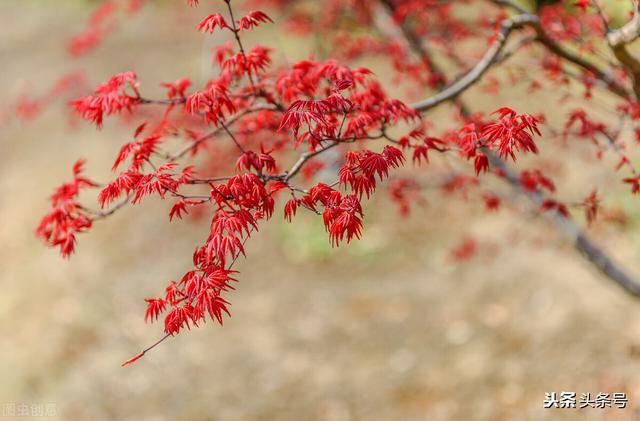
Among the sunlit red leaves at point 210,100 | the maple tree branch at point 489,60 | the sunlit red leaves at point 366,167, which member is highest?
the maple tree branch at point 489,60

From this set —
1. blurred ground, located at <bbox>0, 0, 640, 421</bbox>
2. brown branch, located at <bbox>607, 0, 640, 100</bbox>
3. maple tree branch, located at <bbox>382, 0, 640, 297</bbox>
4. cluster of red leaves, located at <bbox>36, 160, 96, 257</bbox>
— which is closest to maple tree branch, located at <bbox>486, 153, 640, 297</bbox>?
maple tree branch, located at <bbox>382, 0, 640, 297</bbox>

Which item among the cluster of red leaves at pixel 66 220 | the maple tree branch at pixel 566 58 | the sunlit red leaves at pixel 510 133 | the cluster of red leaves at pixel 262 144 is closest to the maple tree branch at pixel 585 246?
the maple tree branch at pixel 566 58

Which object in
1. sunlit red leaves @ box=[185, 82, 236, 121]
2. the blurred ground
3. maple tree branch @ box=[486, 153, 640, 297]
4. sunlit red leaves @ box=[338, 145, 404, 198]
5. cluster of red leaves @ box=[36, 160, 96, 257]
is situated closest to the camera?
A: sunlit red leaves @ box=[338, 145, 404, 198]

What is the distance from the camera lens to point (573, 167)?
779 cm

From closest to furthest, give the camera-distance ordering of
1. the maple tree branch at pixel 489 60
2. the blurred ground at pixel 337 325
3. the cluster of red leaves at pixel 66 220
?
1. the cluster of red leaves at pixel 66 220
2. the maple tree branch at pixel 489 60
3. the blurred ground at pixel 337 325

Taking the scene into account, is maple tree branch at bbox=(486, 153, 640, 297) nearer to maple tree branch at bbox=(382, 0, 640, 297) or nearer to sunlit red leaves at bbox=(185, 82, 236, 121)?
maple tree branch at bbox=(382, 0, 640, 297)

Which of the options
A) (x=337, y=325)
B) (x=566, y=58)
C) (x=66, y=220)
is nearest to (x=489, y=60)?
(x=566, y=58)

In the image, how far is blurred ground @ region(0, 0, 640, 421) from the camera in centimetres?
541

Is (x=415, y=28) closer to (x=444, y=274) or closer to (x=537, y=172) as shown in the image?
(x=537, y=172)

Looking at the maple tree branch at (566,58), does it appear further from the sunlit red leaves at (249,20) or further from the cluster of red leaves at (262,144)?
the sunlit red leaves at (249,20)

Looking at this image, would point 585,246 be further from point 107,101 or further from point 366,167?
point 107,101

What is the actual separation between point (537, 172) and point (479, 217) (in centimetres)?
432

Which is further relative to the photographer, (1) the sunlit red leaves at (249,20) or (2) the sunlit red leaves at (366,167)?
(1) the sunlit red leaves at (249,20)

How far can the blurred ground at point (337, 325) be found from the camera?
5.41 m
